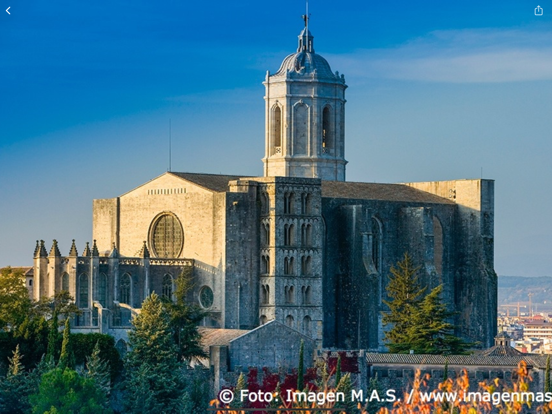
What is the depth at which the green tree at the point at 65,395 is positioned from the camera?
59.7 meters

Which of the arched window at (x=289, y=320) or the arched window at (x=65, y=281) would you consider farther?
the arched window at (x=65, y=281)

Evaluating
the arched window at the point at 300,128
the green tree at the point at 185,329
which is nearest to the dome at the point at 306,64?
the arched window at the point at 300,128

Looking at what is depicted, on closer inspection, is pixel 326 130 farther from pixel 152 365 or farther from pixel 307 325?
pixel 152 365

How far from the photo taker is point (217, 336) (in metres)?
71.5

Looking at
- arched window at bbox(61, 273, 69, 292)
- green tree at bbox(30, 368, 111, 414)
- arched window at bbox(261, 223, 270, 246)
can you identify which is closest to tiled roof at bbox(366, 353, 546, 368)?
arched window at bbox(261, 223, 270, 246)

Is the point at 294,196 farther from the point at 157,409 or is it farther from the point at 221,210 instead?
the point at 157,409

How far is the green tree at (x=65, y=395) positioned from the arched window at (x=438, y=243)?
29932 millimetres

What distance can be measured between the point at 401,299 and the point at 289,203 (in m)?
7.99

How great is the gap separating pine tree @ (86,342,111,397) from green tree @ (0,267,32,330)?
217 inches

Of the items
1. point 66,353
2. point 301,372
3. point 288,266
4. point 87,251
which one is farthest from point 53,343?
point 288,266

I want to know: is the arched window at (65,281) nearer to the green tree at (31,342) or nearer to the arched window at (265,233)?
the green tree at (31,342)

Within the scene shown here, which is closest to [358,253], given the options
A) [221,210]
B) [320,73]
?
[221,210]

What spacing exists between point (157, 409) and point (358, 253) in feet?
65.5

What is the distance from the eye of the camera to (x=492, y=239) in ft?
290
